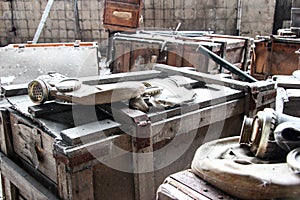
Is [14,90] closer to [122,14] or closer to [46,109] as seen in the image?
[46,109]

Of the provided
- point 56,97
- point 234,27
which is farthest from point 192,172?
point 234,27

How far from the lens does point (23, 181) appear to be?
1774 mm

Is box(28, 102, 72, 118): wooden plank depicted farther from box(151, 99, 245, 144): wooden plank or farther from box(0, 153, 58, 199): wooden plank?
box(151, 99, 245, 144): wooden plank

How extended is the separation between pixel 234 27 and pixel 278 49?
345 cm

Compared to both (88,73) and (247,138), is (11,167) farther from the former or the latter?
(88,73)

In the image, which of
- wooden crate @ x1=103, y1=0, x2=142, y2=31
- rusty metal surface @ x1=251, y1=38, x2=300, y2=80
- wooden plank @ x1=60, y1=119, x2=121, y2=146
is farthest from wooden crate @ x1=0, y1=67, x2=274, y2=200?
wooden crate @ x1=103, y1=0, x2=142, y2=31

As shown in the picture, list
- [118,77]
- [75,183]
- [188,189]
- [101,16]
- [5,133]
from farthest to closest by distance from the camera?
[101,16] < [118,77] < [5,133] < [75,183] < [188,189]

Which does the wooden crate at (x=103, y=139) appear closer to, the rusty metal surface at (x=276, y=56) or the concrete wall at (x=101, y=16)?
the rusty metal surface at (x=276, y=56)

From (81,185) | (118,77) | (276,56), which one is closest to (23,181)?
(81,185)

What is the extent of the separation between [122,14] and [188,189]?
5.29m

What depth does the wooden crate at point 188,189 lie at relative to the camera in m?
1.09

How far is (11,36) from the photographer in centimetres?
970

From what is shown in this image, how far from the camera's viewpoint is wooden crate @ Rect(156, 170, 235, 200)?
1086mm

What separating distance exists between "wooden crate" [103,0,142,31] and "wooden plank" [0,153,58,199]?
14.5ft
